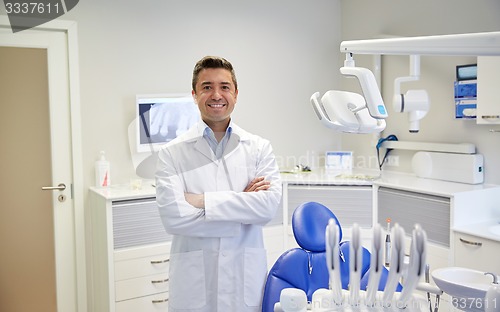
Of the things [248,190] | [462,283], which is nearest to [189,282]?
[248,190]

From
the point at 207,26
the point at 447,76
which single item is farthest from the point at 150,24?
the point at 447,76

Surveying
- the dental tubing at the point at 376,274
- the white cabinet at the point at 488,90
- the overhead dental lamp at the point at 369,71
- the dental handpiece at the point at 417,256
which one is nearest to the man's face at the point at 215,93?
the overhead dental lamp at the point at 369,71

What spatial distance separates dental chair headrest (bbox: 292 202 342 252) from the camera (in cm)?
209

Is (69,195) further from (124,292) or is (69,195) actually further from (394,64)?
(394,64)

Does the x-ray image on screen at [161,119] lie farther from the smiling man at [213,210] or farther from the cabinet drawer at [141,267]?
the smiling man at [213,210]

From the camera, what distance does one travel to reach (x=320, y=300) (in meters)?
1.42

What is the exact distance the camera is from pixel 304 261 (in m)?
2.14

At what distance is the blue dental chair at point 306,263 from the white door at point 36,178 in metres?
1.80

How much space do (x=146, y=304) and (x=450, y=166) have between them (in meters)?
2.13

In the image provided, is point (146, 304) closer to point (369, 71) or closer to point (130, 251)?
point (130, 251)

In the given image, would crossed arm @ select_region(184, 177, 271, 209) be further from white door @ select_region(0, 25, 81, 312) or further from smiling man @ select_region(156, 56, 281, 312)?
white door @ select_region(0, 25, 81, 312)

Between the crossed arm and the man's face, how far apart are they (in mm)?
316

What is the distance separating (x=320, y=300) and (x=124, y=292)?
2.01 meters

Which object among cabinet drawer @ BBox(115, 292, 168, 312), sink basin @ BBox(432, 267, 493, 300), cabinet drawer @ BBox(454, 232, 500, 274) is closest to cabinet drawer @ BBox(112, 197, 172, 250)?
cabinet drawer @ BBox(115, 292, 168, 312)
